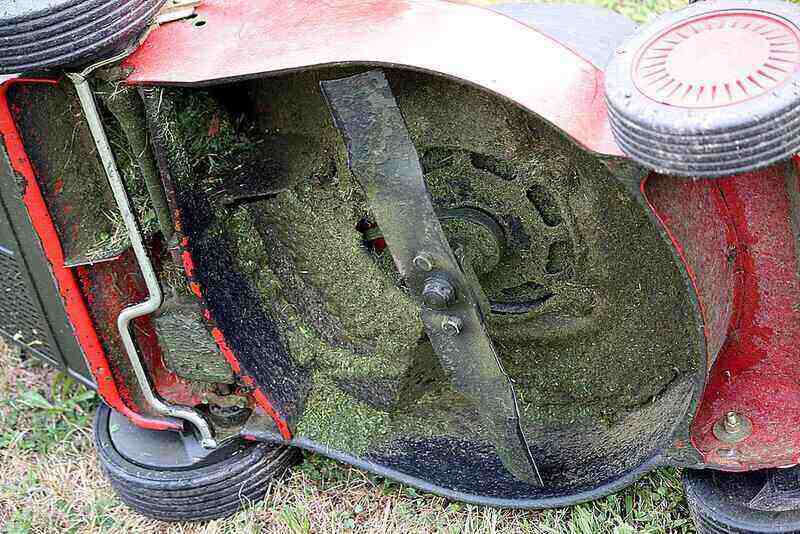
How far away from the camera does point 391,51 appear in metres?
1.99

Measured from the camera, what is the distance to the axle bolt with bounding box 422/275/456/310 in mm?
2141

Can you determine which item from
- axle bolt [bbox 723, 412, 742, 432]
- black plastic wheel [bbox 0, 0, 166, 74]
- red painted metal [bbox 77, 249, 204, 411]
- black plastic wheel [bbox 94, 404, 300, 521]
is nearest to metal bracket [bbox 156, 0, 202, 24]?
black plastic wheel [bbox 0, 0, 166, 74]

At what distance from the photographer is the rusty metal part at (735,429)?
7.38 ft

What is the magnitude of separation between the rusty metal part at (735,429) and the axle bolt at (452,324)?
2.06 feet

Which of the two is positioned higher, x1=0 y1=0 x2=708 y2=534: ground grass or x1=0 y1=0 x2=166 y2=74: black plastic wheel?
x1=0 y1=0 x2=166 y2=74: black plastic wheel

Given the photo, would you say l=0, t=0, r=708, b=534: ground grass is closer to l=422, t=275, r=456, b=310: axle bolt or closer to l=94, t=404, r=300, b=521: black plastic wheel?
l=94, t=404, r=300, b=521: black plastic wheel

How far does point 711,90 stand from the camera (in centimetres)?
163

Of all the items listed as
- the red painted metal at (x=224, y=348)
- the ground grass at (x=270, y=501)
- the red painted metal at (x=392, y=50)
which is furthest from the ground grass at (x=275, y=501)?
the red painted metal at (x=392, y=50)

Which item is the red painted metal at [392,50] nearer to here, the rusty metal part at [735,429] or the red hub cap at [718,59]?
the red hub cap at [718,59]

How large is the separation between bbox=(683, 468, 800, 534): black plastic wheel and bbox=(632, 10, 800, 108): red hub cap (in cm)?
108

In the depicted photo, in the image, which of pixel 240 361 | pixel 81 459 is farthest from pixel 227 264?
pixel 81 459

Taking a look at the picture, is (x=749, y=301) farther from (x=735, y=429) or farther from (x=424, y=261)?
(x=424, y=261)

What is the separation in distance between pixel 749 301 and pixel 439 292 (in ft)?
2.16

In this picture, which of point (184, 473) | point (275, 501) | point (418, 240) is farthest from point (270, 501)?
point (418, 240)
